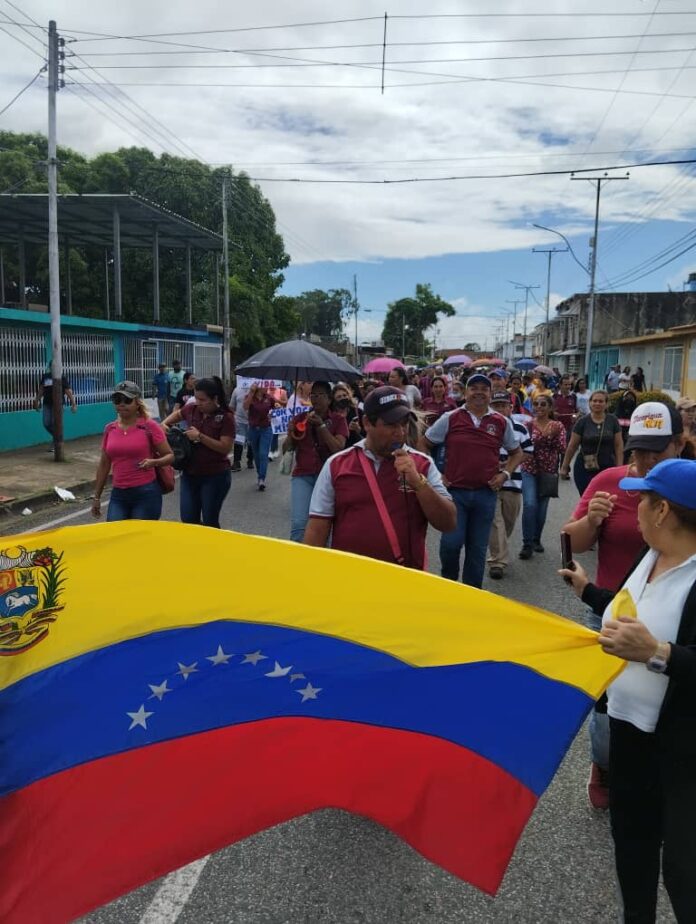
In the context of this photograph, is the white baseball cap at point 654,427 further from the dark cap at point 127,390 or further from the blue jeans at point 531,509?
the blue jeans at point 531,509

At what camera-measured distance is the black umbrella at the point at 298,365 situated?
7.46 m

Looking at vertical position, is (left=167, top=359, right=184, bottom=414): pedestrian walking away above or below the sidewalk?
above

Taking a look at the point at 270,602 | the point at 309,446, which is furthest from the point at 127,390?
the point at 270,602

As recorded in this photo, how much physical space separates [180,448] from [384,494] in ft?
9.62

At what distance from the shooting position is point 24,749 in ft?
7.75

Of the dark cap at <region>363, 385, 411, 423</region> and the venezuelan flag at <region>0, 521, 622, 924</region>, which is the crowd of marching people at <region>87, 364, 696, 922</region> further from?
the venezuelan flag at <region>0, 521, 622, 924</region>

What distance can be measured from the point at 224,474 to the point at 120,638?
11.6ft

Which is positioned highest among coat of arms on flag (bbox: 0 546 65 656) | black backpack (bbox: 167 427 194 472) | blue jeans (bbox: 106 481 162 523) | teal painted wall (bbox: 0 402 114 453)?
black backpack (bbox: 167 427 194 472)

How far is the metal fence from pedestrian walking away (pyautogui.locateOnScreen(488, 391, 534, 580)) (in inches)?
453

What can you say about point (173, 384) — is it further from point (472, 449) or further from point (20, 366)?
point (472, 449)

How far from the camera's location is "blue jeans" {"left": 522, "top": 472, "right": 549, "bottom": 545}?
754 cm

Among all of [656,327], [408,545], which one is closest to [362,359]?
[656,327]

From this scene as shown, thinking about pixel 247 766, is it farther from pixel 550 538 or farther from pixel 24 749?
pixel 550 538

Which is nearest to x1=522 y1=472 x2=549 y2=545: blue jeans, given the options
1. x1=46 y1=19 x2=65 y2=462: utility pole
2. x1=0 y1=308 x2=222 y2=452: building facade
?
x1=46 y1=19 x2=65 y2=462: utility pole
